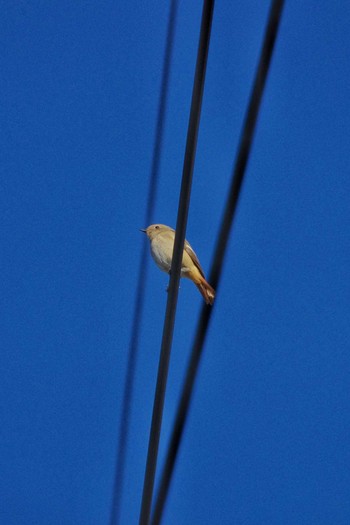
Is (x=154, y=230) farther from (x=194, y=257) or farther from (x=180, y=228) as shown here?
(x=180, y=228)

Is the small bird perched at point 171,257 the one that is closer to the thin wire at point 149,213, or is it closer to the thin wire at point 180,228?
the thin wire at point 149,213

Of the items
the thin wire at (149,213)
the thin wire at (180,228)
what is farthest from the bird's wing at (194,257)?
the thin wire at (180,228)

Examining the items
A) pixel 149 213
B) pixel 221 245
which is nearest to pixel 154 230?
pixel 149 213

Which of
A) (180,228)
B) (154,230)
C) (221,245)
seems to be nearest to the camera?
(180,228)

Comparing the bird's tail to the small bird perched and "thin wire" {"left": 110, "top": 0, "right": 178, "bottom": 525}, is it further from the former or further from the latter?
"thin wire" {"left": 110, "top": 0, "right": 178, "bottom": 525}

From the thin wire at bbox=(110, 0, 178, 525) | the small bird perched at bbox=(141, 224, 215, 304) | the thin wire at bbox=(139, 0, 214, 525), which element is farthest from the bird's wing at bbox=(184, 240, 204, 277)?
the thin wire at bbox=(139, 0, 214, 525)

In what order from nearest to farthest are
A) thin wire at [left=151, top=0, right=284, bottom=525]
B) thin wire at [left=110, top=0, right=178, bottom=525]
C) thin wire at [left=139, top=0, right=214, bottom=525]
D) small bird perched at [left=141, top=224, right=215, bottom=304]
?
thin wire at [left=139, top=0, right=214, bottom=525] < thin wire at [left=151, top=0, right=284, bottom=525] < small bird perched at [left=141, top=224, right=215, bottom=304] < thin wire at [left=110, top=0, right=178, bottom=525]
